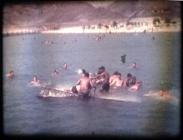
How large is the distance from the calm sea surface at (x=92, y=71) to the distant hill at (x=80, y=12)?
3.3 inches

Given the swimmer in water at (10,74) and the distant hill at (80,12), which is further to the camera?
the swimmer in water at (10,74)

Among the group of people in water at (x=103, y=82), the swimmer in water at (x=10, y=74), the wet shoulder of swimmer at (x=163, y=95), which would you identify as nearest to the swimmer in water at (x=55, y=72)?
the group of people in water at (x=103, y=82)

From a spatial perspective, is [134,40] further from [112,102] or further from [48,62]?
[48,62]

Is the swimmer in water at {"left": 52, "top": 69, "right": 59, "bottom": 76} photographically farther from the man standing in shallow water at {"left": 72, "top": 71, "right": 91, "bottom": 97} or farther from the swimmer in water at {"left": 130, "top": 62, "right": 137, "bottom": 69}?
the swimmer in water at {"left": 130, "top": 62, "right": 137, "bottom": 69}

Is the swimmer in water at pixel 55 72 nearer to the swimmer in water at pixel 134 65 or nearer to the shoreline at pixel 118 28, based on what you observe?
the shoreline at pixel 118 28

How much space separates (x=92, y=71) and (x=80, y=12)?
33 cm

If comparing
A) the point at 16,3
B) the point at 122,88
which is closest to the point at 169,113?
the point at 122,88

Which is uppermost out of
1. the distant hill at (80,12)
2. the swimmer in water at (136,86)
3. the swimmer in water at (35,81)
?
the distant hill at (80,12)

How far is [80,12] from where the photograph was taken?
2025mm

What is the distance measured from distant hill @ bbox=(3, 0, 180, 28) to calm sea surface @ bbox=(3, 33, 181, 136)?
0.08 m

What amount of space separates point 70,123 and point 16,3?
2.37ft

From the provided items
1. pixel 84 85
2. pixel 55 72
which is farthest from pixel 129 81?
pixel 55 72

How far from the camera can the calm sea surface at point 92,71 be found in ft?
6.49

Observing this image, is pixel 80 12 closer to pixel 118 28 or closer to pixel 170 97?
pixel 118 28
